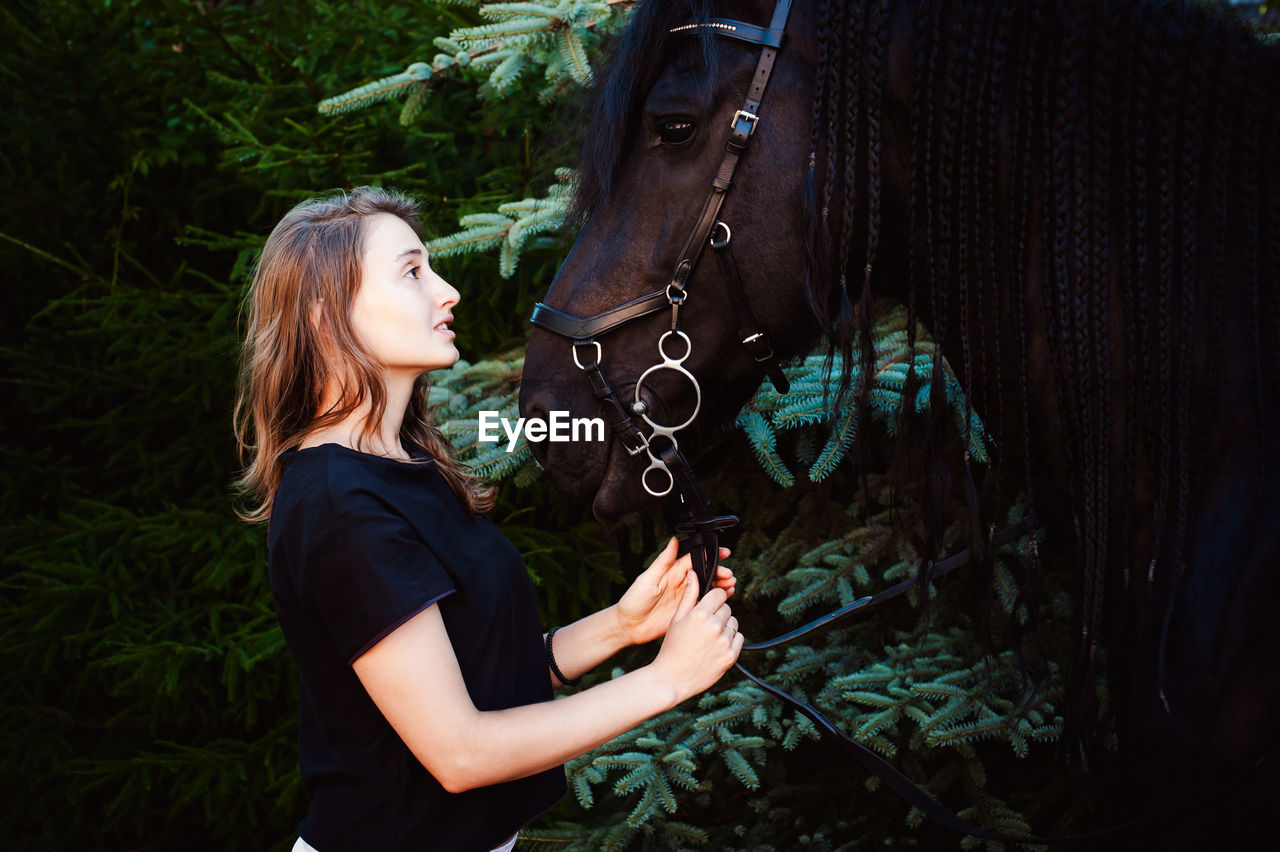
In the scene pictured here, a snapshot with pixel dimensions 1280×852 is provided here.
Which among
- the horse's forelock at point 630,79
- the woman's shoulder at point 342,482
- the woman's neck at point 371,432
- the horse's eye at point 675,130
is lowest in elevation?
the woman's shoulder at point 342,482

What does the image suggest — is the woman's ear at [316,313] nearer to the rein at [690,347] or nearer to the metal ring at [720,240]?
the rein at [690,347]

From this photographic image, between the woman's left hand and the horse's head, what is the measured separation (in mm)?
142

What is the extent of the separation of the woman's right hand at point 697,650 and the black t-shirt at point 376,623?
0.28m

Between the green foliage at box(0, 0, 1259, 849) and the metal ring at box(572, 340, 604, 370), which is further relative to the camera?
the green foliage at box(0, 0, 1259, 849)

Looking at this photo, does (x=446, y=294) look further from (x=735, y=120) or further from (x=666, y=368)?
(x=735, y=120)

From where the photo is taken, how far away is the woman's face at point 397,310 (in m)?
1.41

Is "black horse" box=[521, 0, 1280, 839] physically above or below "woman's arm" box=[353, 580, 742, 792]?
above

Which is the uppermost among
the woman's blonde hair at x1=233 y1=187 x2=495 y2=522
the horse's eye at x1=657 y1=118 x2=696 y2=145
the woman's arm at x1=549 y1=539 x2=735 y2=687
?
the horse's eye at x1=657 y1=118 x2=696 y2=145

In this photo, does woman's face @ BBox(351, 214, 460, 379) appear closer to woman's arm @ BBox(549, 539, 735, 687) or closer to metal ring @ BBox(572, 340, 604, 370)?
metal ring @ BBox(572, 340, 604, 370)

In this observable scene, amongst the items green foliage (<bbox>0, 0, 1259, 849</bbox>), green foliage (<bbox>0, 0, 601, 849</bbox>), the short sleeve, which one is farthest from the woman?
green foliage (<bbox>0, 0, 601, 849</bbox>)

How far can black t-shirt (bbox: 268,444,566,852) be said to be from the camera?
1.17 metres

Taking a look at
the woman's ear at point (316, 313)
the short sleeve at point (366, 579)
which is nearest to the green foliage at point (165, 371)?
the woman's ear at point (316, 313)

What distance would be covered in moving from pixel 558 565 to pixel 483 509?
4.61 feet

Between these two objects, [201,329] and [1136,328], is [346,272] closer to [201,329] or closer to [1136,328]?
[1136,328]
